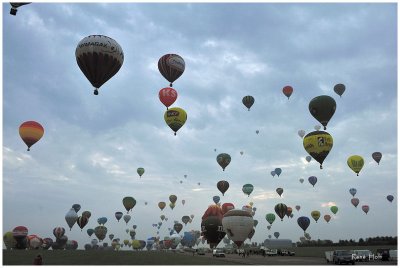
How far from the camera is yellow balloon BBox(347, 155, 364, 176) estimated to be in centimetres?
5728

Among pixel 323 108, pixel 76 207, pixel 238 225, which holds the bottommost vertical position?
pixel 238 225

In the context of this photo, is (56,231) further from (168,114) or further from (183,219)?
(168,114)

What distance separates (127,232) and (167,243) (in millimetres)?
18010

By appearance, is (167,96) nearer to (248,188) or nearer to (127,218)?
(248,188)

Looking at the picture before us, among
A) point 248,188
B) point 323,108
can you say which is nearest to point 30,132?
point 323,108

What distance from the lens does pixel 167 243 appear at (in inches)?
4727

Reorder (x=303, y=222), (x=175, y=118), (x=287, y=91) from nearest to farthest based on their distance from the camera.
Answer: (x=175, y=118)
(x=287, y=91)
(x=303, y=222)

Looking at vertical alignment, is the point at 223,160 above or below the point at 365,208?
above

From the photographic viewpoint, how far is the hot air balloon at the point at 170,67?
45969 millimetres

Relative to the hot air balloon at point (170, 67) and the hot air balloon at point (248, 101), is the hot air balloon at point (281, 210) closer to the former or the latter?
the hot air balloon at point (248, 101)

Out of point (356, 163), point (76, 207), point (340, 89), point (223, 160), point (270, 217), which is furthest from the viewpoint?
point (76, 207)

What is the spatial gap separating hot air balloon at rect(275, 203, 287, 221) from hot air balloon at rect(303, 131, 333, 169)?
978 inches

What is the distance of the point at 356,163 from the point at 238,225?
70.8 ft

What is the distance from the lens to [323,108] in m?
45.5
